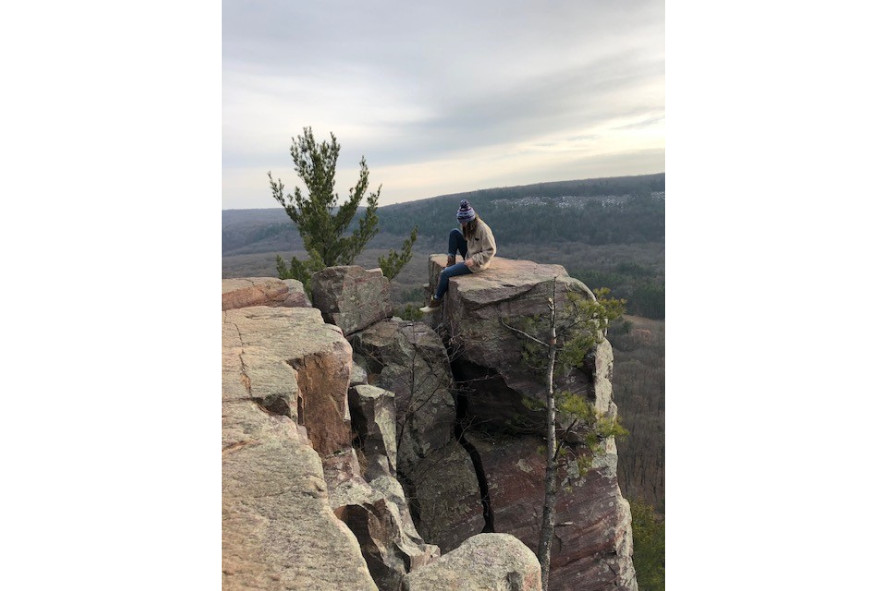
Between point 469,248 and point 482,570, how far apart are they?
5.37 metres

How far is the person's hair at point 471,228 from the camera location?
277 inches

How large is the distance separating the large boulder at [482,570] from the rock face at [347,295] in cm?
568

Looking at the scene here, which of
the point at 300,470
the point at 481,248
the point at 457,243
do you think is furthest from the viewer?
the point at 457,243

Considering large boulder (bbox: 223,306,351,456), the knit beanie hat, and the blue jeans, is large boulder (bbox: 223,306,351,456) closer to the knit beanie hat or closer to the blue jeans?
the knit beanie hat

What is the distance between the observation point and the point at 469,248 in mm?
7684

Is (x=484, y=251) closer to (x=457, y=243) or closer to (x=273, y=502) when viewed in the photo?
(x=457, y=243)

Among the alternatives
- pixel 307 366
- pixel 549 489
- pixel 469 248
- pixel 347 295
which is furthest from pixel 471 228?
pixel 307 366

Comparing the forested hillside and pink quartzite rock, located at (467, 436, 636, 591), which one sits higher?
the forested hillside

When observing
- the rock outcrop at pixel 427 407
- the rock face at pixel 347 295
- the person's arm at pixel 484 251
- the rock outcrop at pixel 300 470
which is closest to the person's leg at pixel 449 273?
the rock outcrop at pixel 427 407

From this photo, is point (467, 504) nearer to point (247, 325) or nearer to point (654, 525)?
point (247, 325)

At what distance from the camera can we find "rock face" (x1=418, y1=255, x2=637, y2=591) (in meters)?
7.79

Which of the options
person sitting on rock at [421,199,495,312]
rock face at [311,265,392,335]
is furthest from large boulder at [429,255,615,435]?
rock face at [311,265,392,335]

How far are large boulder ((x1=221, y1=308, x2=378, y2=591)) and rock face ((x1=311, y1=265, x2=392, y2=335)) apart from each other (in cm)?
443

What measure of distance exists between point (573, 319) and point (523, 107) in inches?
125
